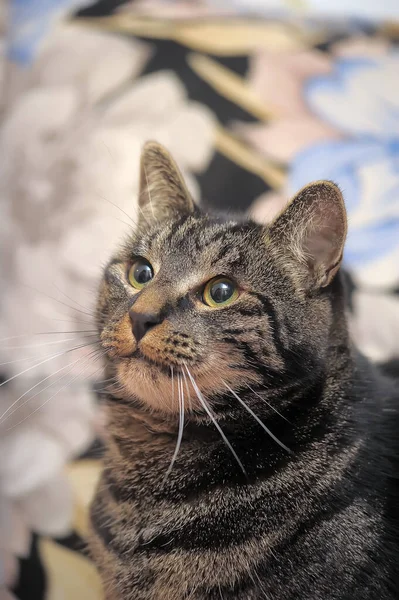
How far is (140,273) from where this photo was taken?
651 millimetres

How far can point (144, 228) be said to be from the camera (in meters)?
0.73

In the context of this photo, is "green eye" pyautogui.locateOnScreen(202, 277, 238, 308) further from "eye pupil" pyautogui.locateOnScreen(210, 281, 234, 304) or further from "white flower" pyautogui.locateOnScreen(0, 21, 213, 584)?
"white flower" pyautogui.locateOnScreen(0, 21, 213, 584)

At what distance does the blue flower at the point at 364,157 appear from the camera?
3.17 ft

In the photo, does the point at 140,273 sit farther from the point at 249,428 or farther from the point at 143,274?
the point at 249,428

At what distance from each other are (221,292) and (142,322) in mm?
96

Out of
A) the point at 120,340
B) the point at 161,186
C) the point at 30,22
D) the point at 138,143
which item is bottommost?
the point at 120,340

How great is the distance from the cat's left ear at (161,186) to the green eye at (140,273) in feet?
0.32

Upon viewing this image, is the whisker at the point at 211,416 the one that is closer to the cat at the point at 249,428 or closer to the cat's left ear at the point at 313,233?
the cat at the point at 249,428

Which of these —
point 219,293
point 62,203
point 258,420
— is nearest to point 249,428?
point 258,420

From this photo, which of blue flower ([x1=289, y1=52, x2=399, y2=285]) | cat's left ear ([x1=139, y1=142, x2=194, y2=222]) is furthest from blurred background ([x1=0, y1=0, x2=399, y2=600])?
cat's left ear ([x1=139, y1=142, x2=194, y2=222])

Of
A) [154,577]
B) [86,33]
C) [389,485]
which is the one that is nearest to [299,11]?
[86,33]

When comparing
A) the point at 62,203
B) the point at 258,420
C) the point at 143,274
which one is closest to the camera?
the point at 258,420

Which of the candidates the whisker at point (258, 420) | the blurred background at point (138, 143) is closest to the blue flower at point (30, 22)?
the blurred background at point (138, 143)

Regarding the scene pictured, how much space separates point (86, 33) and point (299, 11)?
457mm
